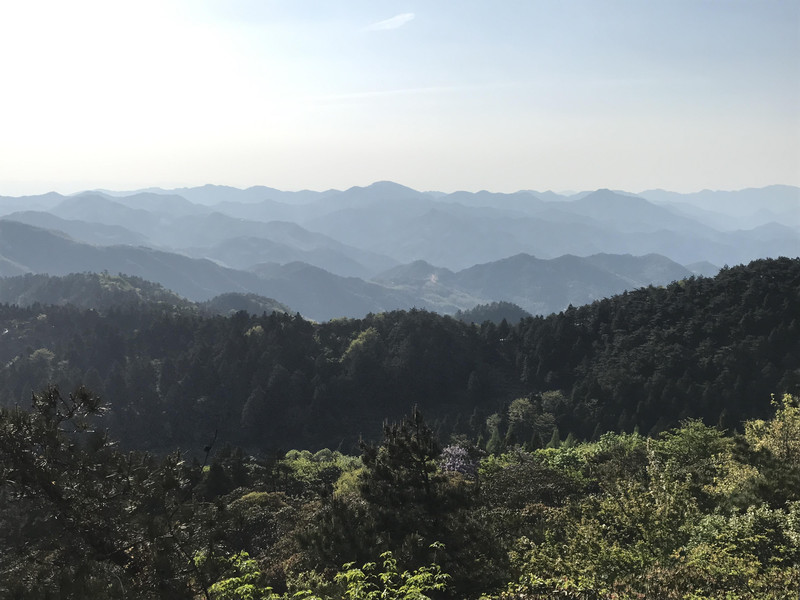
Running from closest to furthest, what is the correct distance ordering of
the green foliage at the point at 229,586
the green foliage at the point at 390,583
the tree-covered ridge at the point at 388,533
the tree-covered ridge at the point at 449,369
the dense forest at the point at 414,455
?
the green foliage at the point at 390,583 → the green foliage at the point at 229,586 → the tree-covered ridge at the point at 388,533 → the dense forest at the point at 414,455 → the tree-covered ridge at the point at 449,369

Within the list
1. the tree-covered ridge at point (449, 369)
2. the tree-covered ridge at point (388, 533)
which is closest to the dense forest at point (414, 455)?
the tree-covered ridge at point (388, 533)

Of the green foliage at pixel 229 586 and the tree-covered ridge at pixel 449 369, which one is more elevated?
the green foliage at pixel 229 586

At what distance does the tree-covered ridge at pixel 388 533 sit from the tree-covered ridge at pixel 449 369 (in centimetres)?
5465

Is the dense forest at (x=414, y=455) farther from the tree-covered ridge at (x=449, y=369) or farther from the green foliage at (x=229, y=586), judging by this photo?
the tree-covered ridge at (x=449, y=369)

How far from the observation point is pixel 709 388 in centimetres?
8169

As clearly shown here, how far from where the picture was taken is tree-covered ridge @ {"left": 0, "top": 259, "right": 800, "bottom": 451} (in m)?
85.3

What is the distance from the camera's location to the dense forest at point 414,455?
13.9 meters

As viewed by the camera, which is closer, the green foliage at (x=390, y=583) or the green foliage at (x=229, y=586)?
the green foliage at (x=390, y=583)

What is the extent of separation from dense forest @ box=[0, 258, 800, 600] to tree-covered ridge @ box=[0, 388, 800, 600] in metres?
0.08

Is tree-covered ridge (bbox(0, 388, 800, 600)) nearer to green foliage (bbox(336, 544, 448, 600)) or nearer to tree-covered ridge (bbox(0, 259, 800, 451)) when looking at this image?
green foliage (bbox(336, 544, 448, 600))

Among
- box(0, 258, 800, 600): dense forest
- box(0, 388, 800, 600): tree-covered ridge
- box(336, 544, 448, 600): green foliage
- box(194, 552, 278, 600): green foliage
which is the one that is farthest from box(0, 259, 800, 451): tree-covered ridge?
box(194, 552, 278, 600): green foliage

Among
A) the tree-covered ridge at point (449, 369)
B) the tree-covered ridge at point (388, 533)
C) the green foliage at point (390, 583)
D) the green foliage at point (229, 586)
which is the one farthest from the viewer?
the tree-covered ridge at point (449, 369)

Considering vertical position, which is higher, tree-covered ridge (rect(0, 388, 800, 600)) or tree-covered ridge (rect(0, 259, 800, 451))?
tree-covered ridge (rect(0, 388, 800, 600))

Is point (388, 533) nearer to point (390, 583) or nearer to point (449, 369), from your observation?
point (390, 583)
